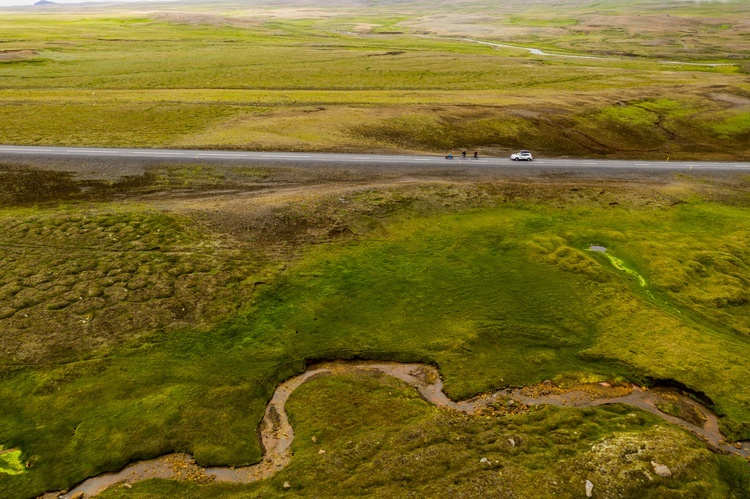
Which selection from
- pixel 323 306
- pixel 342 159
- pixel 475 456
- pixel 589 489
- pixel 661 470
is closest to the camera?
pixel 589 489

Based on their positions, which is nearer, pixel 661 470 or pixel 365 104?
pixel 661 470

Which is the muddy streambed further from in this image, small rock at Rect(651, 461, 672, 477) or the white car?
the white car

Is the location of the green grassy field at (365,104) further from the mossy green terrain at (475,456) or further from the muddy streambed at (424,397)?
the mossy green terrain at (475,456)

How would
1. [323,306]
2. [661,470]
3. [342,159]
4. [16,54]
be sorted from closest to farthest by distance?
[661,470] < [323,306] < [342,159] < [16,54]

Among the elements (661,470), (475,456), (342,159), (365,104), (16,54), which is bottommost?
(661,470)

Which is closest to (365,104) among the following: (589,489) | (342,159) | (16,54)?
→ (342,159)

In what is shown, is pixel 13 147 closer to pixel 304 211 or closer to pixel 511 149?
pixel 304 211

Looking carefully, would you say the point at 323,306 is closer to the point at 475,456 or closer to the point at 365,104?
the point at 475,456
